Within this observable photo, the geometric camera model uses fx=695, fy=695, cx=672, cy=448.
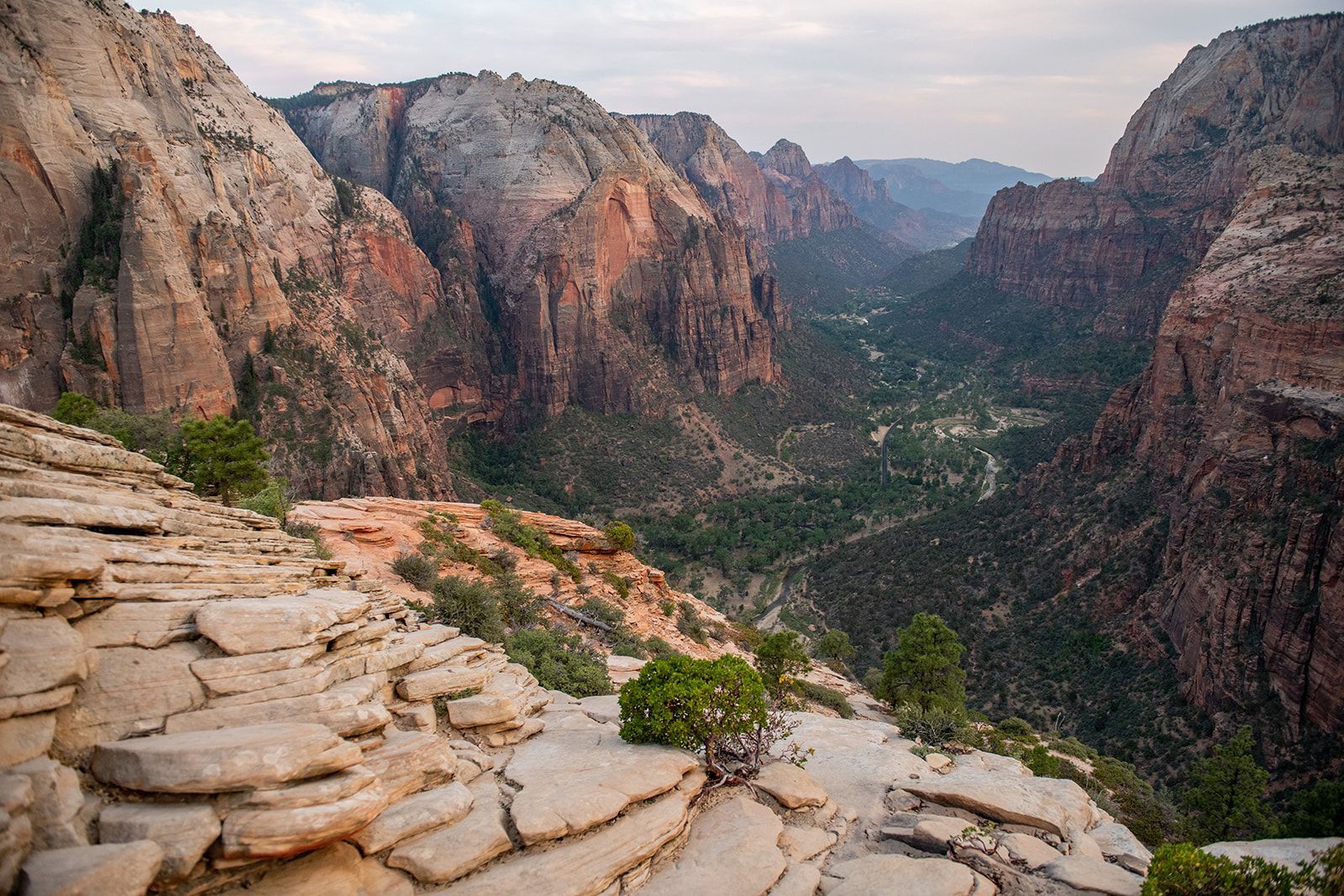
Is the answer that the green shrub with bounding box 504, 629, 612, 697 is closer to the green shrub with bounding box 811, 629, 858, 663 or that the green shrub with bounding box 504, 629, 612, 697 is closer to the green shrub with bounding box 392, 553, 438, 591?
the green shrub with bounding box 392, 553, 438, 591

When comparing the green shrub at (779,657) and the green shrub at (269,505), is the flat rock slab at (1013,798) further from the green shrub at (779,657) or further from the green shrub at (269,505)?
the green shrub at (269,505)

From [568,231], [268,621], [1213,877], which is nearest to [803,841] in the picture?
[1213,877]

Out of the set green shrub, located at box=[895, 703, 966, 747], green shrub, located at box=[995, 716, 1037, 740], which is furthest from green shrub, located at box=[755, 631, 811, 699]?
green shrub, located at box=[995, 716, 1037, 740]

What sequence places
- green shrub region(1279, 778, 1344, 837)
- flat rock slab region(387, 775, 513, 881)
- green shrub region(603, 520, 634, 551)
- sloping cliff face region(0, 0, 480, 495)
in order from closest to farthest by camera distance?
1. flat rock slab region(387, 775, 513, 881)
2. green shrub region(1279, 778, 1344, 837)
3. green shrub region(603, 520, 634, 551)
4. sloping cliff face region(0, 0, 480, 495)

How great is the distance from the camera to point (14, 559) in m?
8.43

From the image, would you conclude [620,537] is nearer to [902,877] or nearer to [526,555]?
[526,555]

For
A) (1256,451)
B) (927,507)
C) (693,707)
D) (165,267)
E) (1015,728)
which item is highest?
(165,267)

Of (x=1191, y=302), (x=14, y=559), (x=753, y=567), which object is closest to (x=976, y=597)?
(x=753, y=567)

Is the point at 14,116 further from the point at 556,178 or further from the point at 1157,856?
the point at 556,178

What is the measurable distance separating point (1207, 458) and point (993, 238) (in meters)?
142

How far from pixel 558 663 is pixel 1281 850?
16.5 m

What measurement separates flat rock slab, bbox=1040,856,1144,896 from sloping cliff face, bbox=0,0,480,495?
42867 mm

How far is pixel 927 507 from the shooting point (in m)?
78.4

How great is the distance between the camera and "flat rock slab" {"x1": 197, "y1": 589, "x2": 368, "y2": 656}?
10297mm
